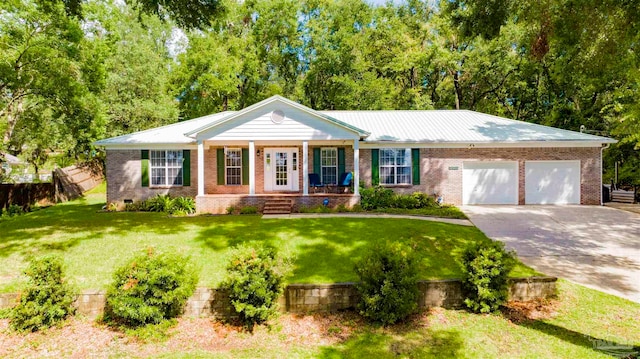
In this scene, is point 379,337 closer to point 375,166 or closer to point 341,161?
point 375,166

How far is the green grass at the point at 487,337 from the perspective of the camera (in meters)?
5.29

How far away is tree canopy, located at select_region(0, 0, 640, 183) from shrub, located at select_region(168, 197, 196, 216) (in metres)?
8.89

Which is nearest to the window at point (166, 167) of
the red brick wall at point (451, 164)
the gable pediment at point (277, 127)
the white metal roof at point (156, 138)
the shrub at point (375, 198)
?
the white metal roof at point (156, 138)

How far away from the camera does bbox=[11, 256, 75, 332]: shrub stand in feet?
19.6

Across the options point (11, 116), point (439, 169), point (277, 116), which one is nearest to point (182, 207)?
point (277, 116)

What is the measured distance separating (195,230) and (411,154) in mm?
10586

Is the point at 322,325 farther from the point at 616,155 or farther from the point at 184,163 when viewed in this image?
the point at 616,155

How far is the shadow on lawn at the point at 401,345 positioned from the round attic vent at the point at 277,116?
11.3 metres

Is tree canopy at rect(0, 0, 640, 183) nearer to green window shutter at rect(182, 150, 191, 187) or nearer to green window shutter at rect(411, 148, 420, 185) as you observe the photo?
green window shutter at rect(182, 150, 191, 187)

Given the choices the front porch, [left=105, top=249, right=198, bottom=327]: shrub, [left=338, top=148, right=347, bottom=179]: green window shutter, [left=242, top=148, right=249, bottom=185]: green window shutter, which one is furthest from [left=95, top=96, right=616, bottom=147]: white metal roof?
[left=105, top=249, right=198, bottom=327]: shrub

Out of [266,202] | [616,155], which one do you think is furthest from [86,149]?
[616,155]

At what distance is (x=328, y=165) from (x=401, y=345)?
12476 mm

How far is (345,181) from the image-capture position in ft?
53.8

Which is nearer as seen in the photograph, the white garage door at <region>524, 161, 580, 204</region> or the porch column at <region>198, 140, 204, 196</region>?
the porch column at <region>198, 140, 204, 196</region>
